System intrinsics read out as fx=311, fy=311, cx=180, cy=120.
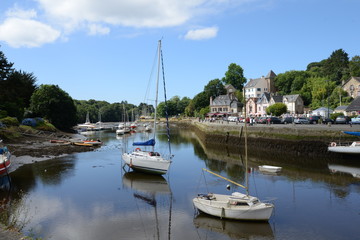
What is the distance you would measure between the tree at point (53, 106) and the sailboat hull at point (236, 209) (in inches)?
2527

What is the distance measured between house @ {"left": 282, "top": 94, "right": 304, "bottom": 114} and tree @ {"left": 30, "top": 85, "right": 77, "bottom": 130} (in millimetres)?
57742

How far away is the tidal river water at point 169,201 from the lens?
14562 millimetres

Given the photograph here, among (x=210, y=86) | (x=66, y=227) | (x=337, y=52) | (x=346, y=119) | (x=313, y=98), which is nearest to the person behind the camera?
(x=66, y=227)

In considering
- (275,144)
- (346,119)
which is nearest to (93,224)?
(275,144)

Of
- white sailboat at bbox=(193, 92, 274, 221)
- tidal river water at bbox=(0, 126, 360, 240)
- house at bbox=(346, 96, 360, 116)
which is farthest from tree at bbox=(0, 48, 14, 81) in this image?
house at bbox=(346, 96, 360, 116)

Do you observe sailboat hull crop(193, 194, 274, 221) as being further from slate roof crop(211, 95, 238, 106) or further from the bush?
slate roof crop(211, 95, 238, 106)

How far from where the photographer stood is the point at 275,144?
3916cm

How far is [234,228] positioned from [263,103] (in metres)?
84.7

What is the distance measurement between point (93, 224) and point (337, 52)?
111688mm

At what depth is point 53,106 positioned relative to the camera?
73312 millimetres

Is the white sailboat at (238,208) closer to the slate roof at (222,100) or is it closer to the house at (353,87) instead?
the house at (353,87)

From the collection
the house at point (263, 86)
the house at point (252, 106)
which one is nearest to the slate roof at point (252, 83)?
the house at point (263, 86)

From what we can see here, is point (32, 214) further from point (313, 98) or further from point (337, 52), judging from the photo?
point (337, 52)

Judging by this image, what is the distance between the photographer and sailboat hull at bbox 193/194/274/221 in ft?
49.1
